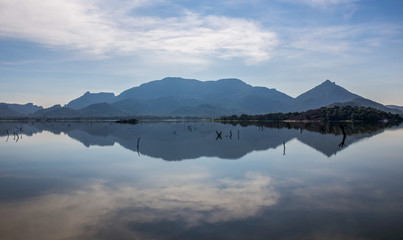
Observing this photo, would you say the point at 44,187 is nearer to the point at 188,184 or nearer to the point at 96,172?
the point at 96,172

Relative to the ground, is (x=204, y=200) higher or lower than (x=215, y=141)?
lower

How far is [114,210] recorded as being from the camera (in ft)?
62.6

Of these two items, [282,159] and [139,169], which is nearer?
[139,169]

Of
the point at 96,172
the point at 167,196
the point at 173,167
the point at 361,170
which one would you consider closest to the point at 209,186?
the point at 167,196

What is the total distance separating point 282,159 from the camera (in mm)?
41969

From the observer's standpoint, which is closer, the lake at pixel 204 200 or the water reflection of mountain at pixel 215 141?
the lake at pixel 204 200

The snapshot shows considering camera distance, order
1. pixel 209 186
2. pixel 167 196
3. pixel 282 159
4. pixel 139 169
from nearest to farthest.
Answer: pixel 167 196, pixel 209 186, pixel 139 169, pixel 282 159

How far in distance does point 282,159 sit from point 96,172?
23.6 m

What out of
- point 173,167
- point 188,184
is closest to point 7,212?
point 188,184

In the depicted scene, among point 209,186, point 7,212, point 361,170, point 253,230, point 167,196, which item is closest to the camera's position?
point 253,230

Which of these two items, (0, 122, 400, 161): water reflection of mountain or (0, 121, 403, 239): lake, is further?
(0, 122, 400, 161): water reflection of mountain

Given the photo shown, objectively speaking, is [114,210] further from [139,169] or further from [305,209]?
[139,169]

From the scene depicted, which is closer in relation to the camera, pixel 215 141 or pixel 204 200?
pixel 204 200

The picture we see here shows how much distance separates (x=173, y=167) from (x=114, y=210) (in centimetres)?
1753
